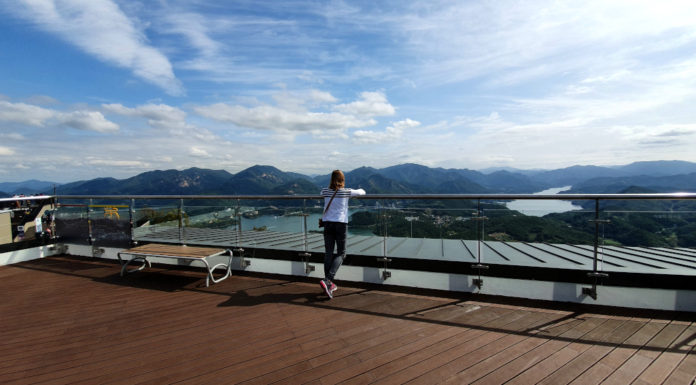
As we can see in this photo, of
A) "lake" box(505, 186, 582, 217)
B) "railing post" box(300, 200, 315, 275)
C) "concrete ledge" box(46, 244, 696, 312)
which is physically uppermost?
"lake" box(505, 186, 582, 217)

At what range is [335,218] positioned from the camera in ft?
12.0

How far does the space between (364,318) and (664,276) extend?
3271 millimetres

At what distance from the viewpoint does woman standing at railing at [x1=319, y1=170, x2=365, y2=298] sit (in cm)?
366

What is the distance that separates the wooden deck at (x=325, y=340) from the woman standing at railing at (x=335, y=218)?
1.21ft

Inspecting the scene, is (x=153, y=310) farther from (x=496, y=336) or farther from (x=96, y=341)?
(x=496, y=336)

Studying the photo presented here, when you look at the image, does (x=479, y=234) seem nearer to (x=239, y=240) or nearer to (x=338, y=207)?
(x=338, y=207)

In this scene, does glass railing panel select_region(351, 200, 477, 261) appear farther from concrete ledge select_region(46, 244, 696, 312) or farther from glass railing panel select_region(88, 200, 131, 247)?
glass railing panel select_region(88, 200, 131, 247)

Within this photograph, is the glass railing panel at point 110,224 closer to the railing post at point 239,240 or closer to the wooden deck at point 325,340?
the wooden deck at point 325,340

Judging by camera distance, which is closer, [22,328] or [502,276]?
[22,328]

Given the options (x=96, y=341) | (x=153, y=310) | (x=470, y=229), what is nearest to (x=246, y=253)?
(x=153, y=310)

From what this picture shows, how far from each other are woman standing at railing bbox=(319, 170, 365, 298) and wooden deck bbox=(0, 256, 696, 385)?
368 mm

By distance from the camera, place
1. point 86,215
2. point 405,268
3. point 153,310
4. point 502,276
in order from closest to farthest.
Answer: point 153,310 < point 502,276 < point 405,268 < point 86,215

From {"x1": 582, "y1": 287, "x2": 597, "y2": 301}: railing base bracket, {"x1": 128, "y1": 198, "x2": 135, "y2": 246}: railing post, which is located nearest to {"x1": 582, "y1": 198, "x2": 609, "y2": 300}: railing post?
{"x1": 582, "y1": 287, "x2": 597, "y2": 301}: railing base bracket

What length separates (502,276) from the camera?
11.8 ft
